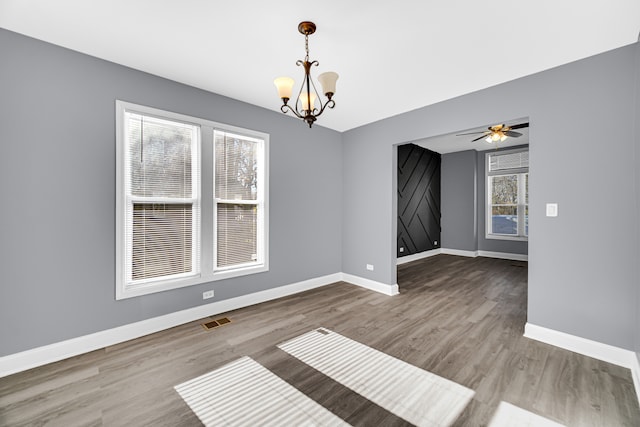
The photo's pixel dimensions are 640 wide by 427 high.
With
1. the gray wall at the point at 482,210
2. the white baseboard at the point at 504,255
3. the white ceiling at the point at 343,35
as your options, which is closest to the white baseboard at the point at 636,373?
the white ceiling at the point at 343,35

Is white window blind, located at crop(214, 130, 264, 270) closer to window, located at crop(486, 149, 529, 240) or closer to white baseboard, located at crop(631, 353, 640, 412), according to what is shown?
white baseboard, located at crop(631, 353, 640, 412)

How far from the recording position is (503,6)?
6.19 feet

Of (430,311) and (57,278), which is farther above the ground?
(57,278)

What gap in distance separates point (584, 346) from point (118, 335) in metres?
4.50

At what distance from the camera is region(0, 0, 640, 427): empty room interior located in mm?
1913

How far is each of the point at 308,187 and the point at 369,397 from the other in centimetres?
308

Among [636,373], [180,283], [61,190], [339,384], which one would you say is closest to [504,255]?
[636,373]

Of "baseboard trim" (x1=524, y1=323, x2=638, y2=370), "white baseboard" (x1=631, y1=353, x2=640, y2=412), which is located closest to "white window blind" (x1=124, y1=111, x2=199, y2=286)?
"baseboard trim" (x1=524, y1=323, x2=638, y2=370)

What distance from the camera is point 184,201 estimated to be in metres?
3.09

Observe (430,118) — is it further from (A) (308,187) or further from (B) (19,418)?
(B) (19,418)

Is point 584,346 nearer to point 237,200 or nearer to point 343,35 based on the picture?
point 343,35

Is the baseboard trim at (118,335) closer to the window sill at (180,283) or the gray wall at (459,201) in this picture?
the window sill at (180,283)

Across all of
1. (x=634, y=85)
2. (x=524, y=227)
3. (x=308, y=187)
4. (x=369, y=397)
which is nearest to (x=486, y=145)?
(x=524, y=227)

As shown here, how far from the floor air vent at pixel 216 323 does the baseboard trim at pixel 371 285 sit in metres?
2.31
